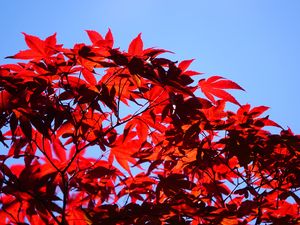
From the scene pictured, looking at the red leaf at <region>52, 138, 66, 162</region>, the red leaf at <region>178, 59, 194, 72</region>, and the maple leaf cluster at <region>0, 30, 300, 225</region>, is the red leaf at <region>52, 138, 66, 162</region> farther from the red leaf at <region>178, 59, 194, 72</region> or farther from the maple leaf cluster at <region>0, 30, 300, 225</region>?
the red leaf at <region>178, 59, 194, 72</region>

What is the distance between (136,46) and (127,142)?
0.60 metres

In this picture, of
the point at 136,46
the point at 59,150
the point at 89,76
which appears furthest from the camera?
the point at 59,150

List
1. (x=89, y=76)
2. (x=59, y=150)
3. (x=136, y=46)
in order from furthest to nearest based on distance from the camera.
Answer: (x=59, y=150)
(x=89, y=76)
(x=136, y=46)

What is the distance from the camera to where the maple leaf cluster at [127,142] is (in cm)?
160

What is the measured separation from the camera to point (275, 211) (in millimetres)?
2092

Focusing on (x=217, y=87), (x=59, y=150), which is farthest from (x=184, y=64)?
(x=59, y=150)

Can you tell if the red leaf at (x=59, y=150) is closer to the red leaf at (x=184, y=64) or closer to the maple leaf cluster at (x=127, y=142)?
the maple leaf cluster at (x=127, y=142)

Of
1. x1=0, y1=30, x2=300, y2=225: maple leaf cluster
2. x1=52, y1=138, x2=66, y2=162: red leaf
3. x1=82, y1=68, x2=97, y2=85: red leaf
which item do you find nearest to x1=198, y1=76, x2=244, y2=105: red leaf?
x1=0, y1=30, x2=300, y2=225: maple leaf cluster

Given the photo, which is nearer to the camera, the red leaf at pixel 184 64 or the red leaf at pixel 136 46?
the red leaf at pixel 136 46

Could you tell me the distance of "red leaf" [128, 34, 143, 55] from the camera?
1647mm

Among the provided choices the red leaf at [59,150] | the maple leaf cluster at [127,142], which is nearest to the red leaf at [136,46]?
the maple leaf cluster at [127,142]

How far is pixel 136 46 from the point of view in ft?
5.43

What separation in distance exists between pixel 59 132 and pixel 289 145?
129cm

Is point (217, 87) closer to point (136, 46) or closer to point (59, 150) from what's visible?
point (136, 46)
